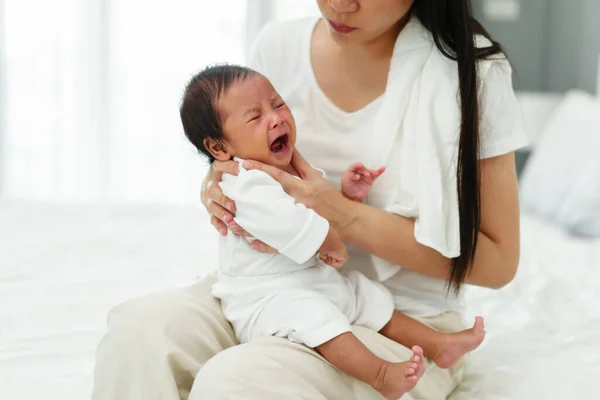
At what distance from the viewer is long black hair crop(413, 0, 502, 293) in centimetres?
131

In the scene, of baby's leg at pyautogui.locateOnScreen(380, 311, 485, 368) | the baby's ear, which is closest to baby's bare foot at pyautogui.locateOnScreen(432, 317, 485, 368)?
baby's leg at pyautogui.locateOnScreen(380, 311, 485, 368)

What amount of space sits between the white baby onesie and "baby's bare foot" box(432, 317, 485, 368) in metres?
0.11

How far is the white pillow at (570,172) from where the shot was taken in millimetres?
2326

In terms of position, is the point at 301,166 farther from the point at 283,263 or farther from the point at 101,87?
the point at 101,87

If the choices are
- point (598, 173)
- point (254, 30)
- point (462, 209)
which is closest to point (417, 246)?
point (462, 209)

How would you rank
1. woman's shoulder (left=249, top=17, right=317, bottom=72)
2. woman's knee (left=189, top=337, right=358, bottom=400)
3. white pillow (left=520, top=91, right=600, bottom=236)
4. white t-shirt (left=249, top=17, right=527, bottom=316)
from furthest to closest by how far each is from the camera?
1. white pillow (left=520, top=91, right=600, bottom=236)
2. woman's shoulder (left=249, top=17, right=317, bottom=72)
3. white t-shirt (left=249, top=17, right=527, bottom=316)
4. woman's knee (left=189, top=337, right=358, bottom=400)

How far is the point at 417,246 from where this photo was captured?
4.42 ft

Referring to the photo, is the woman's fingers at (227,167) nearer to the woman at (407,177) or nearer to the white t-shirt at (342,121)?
the woman at (407,177)

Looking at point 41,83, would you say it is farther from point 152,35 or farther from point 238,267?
point 238,267

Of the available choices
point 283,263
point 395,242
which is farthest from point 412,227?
point 283,263

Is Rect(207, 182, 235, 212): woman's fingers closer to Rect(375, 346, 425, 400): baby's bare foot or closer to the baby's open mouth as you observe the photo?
the baby's open mouth

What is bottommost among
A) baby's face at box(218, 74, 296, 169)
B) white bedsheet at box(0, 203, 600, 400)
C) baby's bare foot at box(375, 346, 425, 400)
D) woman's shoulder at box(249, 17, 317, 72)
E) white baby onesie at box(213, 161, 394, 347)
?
white bedsheet at box(0, 203, 600, 400)

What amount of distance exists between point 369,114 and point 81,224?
1221 millimetres

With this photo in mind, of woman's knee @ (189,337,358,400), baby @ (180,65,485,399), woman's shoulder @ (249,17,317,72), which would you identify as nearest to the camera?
woman's knee @ (189,337,358,400)
